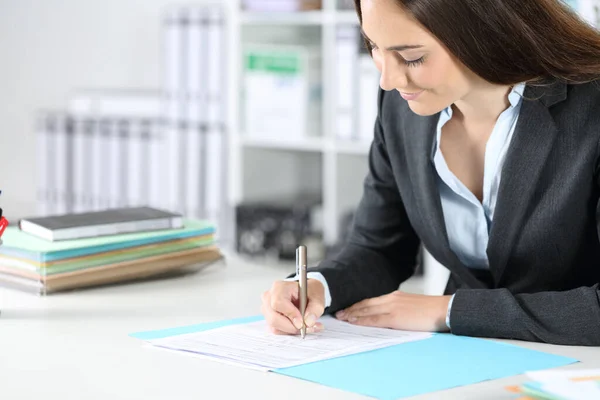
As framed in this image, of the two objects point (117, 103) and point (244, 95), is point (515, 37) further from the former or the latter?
point (117, 103)

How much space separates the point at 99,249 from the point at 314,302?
45 centimetres

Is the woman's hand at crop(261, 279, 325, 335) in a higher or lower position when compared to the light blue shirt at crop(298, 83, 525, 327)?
lower

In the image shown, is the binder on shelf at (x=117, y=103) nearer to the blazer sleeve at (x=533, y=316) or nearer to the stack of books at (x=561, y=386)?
the blazer sleeve at (x=533, y=316)

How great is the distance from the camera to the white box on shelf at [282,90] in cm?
329

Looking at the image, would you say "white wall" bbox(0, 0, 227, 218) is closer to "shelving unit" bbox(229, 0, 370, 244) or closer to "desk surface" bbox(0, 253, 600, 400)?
"shelving unit" bbox(229, 0, 370, 244)

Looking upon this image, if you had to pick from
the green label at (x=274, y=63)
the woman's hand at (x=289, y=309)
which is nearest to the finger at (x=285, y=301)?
the woman's hand at (x=289, y=309)

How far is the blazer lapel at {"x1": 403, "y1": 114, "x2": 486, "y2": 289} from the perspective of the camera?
168cm

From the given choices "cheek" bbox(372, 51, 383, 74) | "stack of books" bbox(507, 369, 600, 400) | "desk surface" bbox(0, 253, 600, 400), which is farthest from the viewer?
"cheek" bbox(372, 51, 383, 74)

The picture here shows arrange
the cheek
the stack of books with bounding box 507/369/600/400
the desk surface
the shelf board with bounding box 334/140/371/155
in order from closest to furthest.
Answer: the stack of books with bounding box 507/369/600/400 < the desk surface < the cheek < the shelf board with bounding box 334/140/371/155

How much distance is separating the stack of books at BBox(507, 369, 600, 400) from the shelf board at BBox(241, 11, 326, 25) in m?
2.23

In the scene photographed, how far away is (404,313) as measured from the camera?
4.83ft

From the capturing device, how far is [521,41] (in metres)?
1.49

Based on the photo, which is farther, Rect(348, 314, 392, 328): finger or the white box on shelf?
the white box on shelf

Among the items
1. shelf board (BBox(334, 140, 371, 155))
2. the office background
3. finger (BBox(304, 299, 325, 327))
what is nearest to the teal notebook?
finger (BBox(304, 299, 325, 327))
